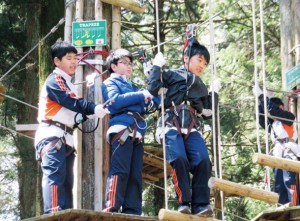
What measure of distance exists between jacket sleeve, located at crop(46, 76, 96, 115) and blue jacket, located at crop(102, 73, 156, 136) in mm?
288

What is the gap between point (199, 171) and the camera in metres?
7.74

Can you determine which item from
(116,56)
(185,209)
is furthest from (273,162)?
(116,56)

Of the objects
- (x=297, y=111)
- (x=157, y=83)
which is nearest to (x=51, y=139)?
(x=157, y=83)

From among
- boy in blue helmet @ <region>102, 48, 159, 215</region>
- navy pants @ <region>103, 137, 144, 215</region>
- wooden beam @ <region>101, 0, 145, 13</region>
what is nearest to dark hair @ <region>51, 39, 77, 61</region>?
boy in blue helmet @ <region>102, 48, 159, 215</region>

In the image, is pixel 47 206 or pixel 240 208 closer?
pixel 47 206

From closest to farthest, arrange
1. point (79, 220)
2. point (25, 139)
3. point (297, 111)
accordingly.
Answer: point (79, 220) < point (297, 111) < point (25, 139)

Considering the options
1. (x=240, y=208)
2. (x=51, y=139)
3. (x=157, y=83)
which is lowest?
(x=240, y=208)

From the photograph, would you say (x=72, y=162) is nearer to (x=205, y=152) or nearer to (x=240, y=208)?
(x=205, y=152)

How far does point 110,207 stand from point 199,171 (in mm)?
845

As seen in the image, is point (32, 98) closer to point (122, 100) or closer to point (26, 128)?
point (26, 128)

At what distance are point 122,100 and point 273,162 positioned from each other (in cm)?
148

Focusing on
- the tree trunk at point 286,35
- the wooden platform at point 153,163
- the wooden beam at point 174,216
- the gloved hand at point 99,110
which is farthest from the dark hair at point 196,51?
the tree trunk at point 286,35

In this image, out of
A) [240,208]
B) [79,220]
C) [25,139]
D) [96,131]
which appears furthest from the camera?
[240,208]

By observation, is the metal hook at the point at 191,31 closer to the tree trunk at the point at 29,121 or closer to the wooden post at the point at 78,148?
the wooden post at the point at 78,148
